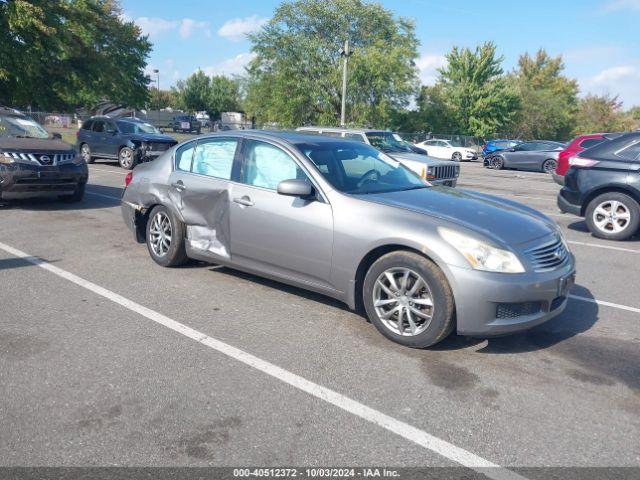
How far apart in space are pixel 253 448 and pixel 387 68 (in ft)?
133

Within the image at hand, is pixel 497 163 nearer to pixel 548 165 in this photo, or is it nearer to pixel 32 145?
pixel 548 165

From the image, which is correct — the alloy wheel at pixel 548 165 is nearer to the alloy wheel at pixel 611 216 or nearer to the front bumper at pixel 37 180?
the alloy wheel at pixel 611 216

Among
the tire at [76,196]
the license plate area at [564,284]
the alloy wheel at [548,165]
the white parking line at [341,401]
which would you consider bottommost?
the white parking line at [341,401]

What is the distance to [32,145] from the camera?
1002cm

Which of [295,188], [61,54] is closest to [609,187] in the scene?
[295,188]

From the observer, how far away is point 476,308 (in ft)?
13.3

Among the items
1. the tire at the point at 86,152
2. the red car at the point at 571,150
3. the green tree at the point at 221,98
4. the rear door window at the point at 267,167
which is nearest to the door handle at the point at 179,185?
the rear door window at the point at 267,167

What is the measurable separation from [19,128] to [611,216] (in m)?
10.5

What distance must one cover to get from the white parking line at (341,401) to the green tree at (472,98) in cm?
4982

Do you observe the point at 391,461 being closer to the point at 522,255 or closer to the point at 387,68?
Answer: the point at 522,255

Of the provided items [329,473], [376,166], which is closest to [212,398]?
[329,473]

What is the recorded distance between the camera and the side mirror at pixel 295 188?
4.85 m

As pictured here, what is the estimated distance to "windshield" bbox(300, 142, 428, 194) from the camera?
16.8ft

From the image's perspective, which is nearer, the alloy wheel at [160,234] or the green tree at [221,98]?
the alloy wheel at [160,234]
